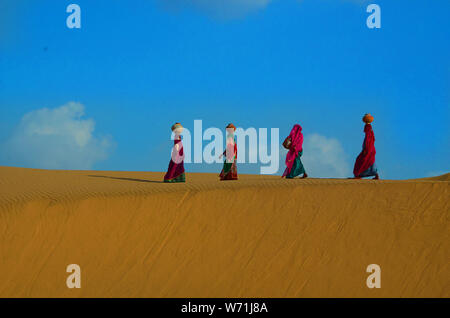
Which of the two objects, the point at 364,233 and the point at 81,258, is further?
the point at 364,233

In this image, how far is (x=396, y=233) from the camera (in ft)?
36.6

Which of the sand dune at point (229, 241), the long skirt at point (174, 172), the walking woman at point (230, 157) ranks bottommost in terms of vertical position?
the sand dune at point (229, 241)

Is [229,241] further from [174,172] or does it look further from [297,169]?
[297,169]

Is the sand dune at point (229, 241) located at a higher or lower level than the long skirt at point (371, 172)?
lower

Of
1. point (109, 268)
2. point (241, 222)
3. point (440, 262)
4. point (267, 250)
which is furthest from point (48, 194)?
point (440, 262)

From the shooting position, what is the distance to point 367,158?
50.1ft

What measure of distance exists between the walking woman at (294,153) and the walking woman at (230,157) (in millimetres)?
1822

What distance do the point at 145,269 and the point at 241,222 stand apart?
255 cm

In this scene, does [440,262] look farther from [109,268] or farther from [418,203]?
[109,268]

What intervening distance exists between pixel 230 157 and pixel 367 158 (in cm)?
461

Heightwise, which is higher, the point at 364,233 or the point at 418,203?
the point at 418,203

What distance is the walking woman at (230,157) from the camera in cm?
1576

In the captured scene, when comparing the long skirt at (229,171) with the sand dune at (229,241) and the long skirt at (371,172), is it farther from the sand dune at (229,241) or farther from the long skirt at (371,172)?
the long skirt at (371,172)

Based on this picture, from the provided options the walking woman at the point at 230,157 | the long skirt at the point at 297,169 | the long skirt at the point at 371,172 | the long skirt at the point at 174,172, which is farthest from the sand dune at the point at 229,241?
the walking woman at the point at 230,157
